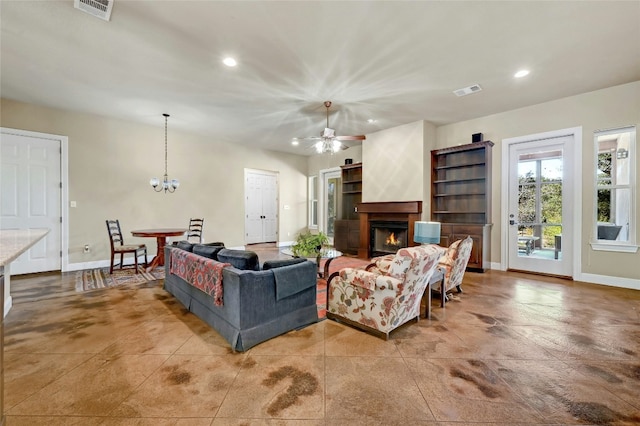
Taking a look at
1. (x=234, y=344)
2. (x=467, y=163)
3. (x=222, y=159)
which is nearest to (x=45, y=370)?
(x=234, y=344)

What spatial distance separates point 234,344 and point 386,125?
5.03 meters

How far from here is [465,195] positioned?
5473 millimetres

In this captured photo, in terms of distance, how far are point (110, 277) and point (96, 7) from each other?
388cm

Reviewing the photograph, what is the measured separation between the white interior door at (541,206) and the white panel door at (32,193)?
8280 mm

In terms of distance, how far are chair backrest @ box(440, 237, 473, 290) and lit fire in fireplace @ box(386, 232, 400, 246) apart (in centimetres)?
242

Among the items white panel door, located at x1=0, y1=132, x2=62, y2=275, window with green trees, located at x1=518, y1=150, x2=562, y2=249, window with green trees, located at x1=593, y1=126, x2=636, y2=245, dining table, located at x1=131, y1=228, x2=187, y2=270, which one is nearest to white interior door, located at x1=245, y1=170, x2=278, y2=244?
dining table, located at x1=131, y1=228, x2=187, y2=270

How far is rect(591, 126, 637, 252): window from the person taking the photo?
155 inches

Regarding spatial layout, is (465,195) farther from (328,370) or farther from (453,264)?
(328,370)

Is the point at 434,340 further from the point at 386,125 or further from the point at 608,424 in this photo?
the point at 386,125

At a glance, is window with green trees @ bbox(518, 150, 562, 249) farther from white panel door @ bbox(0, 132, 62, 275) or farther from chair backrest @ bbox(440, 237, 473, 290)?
white panel door @ bbox(0, 132, 62, 275)

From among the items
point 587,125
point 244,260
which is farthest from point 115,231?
point 587,125

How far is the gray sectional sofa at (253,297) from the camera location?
2191 millimetres

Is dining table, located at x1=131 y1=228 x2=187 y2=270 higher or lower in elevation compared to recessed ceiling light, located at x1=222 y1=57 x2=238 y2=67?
lower

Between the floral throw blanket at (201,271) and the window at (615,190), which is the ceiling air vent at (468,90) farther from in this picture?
the floral throw blanket at (201,271)
